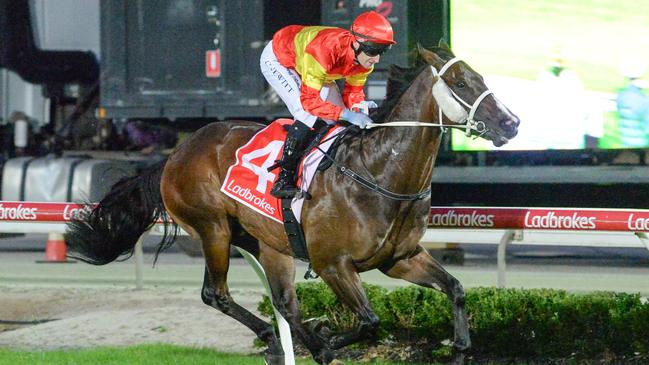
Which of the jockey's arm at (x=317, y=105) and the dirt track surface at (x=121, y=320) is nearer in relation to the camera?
the jockey's arm at (x=317, y=105)

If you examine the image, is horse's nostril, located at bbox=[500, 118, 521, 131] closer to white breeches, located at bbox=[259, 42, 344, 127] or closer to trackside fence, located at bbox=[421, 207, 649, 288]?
white breeches, located at bbox=[259, 42, 344, 127]

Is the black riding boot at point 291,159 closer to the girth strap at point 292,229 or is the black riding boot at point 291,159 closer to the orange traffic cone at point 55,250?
the girth strap at point 292,229

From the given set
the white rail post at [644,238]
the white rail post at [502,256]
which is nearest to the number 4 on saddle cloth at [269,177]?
the white rail post at [644,238]

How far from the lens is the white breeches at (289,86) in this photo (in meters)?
6.38

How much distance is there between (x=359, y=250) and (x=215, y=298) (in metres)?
1.18

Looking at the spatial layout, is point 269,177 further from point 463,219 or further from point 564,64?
point 564,64

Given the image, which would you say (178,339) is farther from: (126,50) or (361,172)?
(126,50)

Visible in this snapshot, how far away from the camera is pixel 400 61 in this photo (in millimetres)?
11789

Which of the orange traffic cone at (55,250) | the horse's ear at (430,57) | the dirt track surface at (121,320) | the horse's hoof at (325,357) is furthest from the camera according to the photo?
the orange traffic cone at (55,250)

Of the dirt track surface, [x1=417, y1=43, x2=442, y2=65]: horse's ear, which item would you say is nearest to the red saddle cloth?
[x1=417, y1=43, x2=442, y2=65]: horse's ear

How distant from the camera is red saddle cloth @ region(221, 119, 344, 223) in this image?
20.1 ft

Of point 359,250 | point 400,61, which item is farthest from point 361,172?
point 400,61

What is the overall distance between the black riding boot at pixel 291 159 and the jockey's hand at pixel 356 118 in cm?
26

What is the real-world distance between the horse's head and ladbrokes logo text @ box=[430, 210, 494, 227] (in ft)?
5.06
